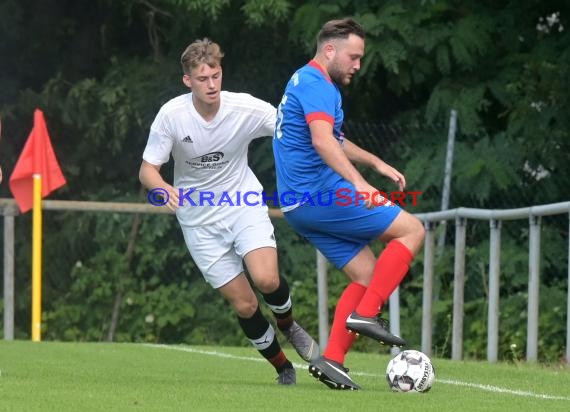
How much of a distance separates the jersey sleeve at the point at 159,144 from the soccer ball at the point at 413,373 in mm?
1796

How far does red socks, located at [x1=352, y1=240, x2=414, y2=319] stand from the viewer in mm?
7625

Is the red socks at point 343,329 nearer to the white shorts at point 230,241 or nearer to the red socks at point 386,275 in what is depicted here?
the red socks at point 386,275

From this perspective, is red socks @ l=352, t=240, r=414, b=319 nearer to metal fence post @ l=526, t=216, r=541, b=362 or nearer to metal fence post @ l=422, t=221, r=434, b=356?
metal fence post @ l=526, t=216, r=541, b=362

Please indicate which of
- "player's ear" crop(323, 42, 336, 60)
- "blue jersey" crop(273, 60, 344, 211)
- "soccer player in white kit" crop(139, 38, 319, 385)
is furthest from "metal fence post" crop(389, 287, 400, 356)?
"player's ear" crop(323, 42, 336, 60)

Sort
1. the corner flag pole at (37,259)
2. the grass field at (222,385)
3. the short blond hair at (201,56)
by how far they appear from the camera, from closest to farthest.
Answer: the grass field at (222,385)
the short blond hair at (201,56)
the corner flag pole at (37,259)

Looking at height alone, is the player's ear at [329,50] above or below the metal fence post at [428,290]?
above

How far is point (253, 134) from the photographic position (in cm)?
877

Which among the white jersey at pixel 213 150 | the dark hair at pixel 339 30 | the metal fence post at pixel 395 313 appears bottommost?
the metal fence post at pixel 395 313

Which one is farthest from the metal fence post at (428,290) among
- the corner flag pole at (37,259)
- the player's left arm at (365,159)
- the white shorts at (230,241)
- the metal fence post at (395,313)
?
the player's left arm at (365,159)

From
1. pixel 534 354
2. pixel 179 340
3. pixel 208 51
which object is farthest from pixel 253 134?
pixel 179 340

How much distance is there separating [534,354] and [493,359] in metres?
0.65

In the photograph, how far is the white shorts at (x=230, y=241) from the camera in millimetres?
8523

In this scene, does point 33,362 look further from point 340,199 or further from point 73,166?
point 73,166

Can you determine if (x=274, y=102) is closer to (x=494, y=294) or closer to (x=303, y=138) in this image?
(x=494, y=294)
